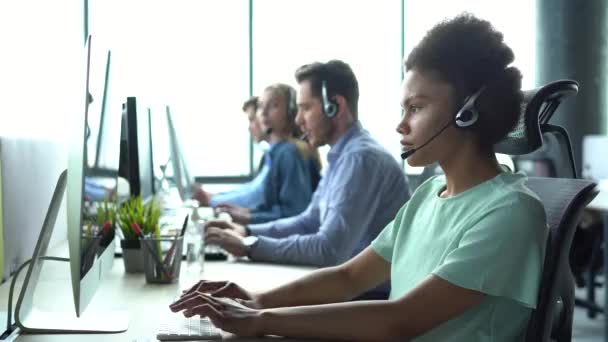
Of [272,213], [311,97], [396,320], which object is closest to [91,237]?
[396,320]

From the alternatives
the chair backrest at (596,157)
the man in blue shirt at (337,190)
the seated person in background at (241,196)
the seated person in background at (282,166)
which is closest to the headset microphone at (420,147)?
the man in blue shirt at (337,190)

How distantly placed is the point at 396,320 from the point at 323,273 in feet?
1.25

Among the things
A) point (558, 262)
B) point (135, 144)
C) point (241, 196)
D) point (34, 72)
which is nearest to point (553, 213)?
point (558, 262)

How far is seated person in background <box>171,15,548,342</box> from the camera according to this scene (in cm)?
107

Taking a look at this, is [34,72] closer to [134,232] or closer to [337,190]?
[134,232]

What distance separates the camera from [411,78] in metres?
1.26

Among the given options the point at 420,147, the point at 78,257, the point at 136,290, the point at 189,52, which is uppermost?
the point at 189,52

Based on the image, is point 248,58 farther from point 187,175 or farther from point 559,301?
point 559,301

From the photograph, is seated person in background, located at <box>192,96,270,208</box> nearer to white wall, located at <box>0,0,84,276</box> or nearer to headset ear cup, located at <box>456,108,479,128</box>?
white wall, located at <box>0,0,84,276</box>

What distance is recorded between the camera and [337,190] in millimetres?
2131

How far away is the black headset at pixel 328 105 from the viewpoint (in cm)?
241

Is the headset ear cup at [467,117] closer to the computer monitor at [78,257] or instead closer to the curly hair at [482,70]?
the curly hair at [482,70]

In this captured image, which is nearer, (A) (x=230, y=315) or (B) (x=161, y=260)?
(A) (x=230, y=315)

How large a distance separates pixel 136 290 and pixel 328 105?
1.02 metres
